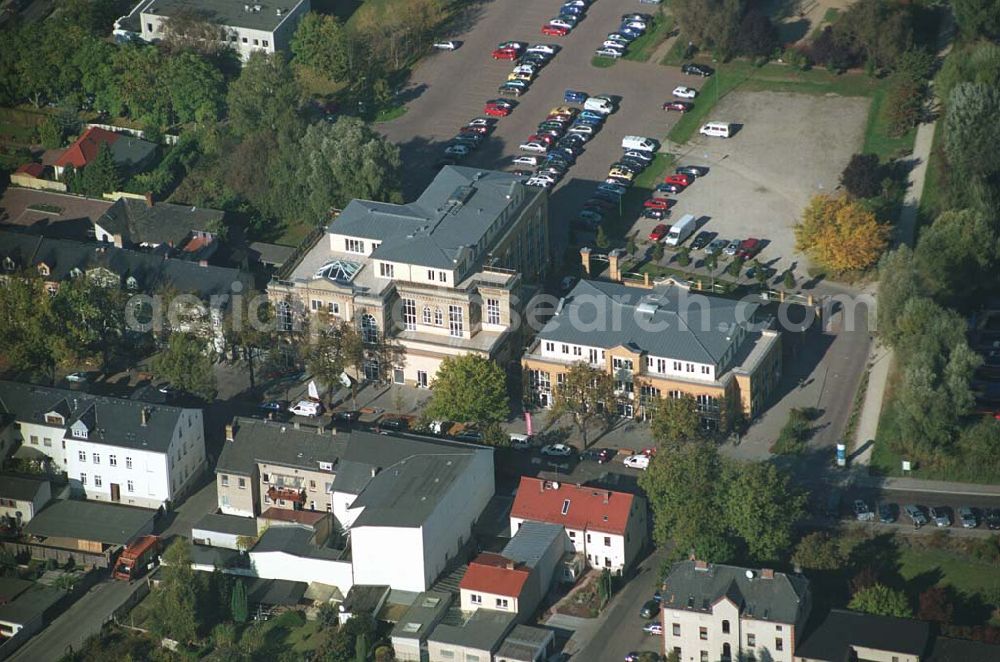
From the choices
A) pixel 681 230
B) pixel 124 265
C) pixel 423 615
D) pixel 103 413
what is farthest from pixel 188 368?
pixel 681 230

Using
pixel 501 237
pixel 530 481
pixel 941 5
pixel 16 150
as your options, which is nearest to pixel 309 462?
pixel 530 481

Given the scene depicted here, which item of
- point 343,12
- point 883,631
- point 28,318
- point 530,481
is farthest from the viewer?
point 343,12

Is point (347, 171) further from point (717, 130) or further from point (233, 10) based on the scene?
point (233, 10)

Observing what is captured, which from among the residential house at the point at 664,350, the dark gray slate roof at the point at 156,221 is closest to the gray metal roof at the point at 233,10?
the dark gray slate roof at the point at 156,221

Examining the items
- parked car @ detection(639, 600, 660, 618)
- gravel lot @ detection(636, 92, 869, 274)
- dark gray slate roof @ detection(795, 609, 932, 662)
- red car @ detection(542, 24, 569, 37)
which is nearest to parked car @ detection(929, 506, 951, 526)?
dark gray slate roof @ detection(795, 609, 932, 662)

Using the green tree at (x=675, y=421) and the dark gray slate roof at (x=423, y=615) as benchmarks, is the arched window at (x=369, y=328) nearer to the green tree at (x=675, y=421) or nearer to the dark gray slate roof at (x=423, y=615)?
the green tree at (x=675, y=421)

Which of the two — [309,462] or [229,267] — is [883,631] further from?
[229,267]

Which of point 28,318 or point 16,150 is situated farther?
point 16,150
